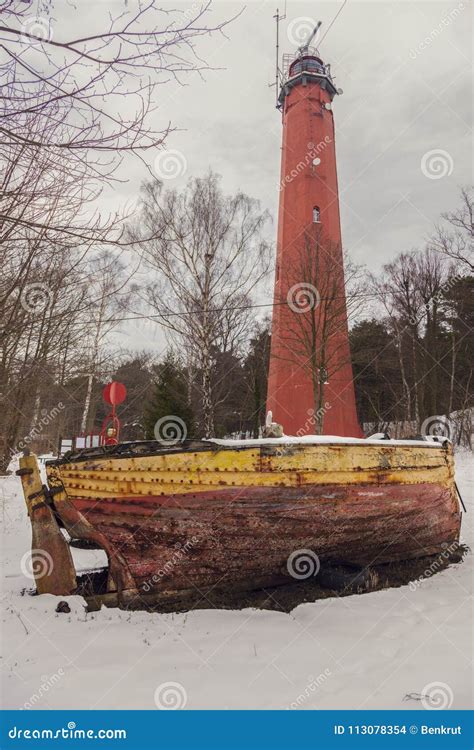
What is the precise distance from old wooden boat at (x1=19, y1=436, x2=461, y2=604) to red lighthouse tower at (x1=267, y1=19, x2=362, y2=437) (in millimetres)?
9126


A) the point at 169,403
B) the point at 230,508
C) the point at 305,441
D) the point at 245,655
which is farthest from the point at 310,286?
the point at 245,655

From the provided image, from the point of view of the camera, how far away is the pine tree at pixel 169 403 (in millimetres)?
17469

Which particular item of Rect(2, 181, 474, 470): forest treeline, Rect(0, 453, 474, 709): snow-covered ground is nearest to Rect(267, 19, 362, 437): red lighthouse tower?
Rect(2, 181, 474, 470): forest treeline

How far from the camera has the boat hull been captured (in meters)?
4.53

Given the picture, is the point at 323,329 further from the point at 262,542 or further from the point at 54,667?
the point at 54,667

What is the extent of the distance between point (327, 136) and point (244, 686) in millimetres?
19489

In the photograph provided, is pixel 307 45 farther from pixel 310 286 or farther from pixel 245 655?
pixel 245 655

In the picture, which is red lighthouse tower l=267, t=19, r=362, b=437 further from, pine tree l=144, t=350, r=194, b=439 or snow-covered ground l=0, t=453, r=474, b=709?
snow-covered ground l=0, t=453, r=474, b=709

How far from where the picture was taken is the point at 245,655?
3.55 m

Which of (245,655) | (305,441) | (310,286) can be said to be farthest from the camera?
(310,286)

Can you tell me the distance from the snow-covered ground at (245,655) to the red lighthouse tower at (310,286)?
33.6 feet

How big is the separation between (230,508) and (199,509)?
0.32m

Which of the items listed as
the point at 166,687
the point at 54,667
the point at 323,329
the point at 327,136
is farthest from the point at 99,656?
the point at 327,136

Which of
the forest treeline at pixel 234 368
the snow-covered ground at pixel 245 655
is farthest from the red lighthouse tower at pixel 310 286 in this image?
the snow-covered ground at pixel 245 655
